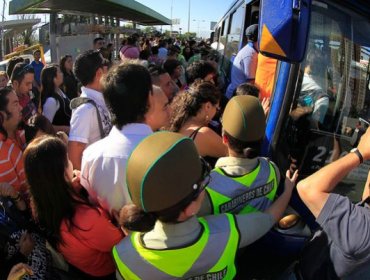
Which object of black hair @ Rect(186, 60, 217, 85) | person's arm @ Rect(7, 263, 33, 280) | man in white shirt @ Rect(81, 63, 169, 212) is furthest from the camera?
black hair @ Rect(186, 60, 217, 85)

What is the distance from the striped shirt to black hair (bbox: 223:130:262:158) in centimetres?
154

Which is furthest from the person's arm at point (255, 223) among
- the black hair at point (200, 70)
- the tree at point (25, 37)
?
the tree at point (25, 37)

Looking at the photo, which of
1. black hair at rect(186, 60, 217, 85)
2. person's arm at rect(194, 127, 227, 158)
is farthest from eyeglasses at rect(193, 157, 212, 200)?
black hair at rect(186, 60, 217, 85)

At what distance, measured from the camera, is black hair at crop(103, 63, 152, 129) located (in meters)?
1.95

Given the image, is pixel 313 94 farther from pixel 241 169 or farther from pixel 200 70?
pixel 200 70

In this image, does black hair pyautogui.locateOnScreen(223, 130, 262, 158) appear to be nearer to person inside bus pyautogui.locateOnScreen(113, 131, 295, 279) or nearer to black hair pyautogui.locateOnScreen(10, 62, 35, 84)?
person inside bus pyautogui.locateOnScreen(113, 131, 295, 279)

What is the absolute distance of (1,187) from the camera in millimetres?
2262

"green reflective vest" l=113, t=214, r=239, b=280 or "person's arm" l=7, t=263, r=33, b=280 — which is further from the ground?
"green reflective vest" l=113, t=214, r=239, b=280

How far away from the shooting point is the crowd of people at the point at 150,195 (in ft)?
4.60

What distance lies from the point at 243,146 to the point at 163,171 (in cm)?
66

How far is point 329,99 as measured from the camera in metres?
2.43

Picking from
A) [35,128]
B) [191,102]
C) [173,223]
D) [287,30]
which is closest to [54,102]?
[35,128]

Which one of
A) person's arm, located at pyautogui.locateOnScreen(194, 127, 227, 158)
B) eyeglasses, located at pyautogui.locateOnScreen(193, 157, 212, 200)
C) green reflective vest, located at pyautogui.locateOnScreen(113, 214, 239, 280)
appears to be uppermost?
eyeglasses, located at pyautogui.locateOnScreen(193, 157, 212, 200)

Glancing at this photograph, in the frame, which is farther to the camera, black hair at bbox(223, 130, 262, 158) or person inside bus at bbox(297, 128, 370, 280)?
black hair at bbox(223, 130, 262, 158)
